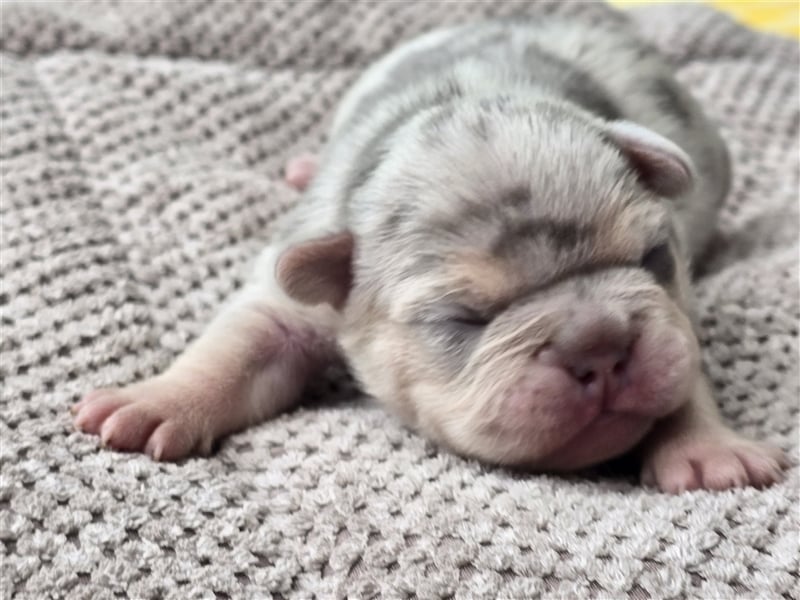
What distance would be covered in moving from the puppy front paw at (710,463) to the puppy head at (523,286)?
0.26 ft

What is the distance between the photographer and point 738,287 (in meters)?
2.12

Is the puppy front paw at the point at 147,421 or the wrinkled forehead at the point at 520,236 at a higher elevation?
the wrinkled forehead at the point at 520,236

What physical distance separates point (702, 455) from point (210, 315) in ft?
3.63

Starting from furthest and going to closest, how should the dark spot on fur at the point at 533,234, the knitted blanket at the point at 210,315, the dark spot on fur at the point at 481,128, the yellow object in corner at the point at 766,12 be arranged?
1. the yellow object in corner at the point at 766,12
2. the dark spot on fur at the point at 481,128
3. the dark spot on fur at the point at 533,234
4. the knitted blanket at the point at 210,315

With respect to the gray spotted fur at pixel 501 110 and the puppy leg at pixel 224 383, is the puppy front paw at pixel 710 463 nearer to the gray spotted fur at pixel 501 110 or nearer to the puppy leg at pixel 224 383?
the gray spotted fur at pixel 501 110

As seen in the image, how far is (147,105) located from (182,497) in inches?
59.2

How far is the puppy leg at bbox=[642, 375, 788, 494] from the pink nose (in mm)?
199

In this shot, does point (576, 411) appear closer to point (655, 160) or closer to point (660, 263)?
point (660, 263)

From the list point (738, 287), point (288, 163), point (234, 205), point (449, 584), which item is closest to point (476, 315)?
point (449, 584)

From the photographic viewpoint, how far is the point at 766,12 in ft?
13.4

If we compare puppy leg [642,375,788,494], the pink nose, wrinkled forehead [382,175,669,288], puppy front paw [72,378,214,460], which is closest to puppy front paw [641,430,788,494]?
puppy leg [642,375,788,494]

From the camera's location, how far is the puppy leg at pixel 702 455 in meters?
1.54

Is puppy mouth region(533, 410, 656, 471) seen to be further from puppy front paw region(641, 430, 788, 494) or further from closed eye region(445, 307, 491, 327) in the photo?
closed eye region(445, 307, 491, 327)

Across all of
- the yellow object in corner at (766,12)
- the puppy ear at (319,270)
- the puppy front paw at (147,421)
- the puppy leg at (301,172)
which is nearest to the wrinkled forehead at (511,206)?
the puppy ear at (319,270)
